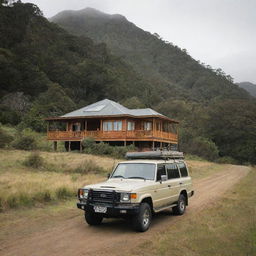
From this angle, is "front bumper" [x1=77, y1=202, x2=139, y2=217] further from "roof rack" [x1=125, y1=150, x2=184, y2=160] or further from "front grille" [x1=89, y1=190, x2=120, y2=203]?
"roof rack" [x1=125, y1=150, x2=184, y2=160]

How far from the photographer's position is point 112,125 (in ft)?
125

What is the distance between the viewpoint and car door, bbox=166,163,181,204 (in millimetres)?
10449

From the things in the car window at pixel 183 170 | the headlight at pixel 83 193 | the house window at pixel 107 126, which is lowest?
the headlight at pixel 83 193

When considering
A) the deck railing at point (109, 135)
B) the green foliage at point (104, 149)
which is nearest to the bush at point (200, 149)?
the deck railing at point (109, 135)

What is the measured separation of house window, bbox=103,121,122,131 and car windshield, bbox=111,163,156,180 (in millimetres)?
27139

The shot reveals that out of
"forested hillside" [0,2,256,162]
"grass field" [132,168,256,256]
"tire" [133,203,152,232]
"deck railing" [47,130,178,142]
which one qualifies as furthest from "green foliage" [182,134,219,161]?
"tire" [133,203,152,232]

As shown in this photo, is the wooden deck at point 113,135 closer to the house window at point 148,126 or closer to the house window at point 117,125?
the house window at point 117,125

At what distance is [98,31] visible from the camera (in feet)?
505

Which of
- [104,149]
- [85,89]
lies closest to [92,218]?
[104,149]

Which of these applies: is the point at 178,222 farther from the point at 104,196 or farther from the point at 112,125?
the point at 112,125

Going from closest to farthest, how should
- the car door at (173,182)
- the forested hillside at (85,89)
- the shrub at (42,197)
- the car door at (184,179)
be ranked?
the car door at (173,182) → the car door at (184,179) → the shrub at (42,197) → the forested hillside at (85,89)

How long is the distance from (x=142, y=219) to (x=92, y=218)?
1.54m

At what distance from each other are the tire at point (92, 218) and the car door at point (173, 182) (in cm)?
230

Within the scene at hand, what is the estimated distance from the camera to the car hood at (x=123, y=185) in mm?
8704
